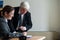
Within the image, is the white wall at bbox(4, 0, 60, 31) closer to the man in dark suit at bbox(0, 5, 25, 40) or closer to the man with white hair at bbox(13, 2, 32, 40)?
the man with white hair at bbox(13, 2, 32, 40)

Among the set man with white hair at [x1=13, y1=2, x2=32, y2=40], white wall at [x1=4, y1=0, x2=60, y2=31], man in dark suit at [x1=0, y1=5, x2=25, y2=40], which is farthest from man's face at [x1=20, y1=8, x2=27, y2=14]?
white wall at [x1=4, y1=0, x2=60, y2=31]

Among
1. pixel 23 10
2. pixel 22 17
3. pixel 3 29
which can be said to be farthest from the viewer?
pixel 22 17

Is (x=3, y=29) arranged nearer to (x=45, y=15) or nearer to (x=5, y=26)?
(x=5, y=26)

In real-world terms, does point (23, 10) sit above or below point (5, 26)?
above

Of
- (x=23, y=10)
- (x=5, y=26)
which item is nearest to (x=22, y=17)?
(x=23, y=10)

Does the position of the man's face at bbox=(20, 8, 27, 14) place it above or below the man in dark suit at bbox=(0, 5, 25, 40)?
above

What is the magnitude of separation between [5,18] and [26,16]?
46.7 inches

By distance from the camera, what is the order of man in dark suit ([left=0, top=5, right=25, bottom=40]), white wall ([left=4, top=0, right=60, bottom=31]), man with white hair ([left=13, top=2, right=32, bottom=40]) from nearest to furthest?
man in dark suit ([left=0, top=5, right=25, bottom=40]) → man with white hair ([left=13, top=2, right=32, bottom=40]) → white wall ([left=4, top=0, right=60, bottom=31])

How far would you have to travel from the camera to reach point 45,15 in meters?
4.17

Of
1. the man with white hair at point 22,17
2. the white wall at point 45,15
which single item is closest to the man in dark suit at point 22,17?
the man with white hair at point 22,17

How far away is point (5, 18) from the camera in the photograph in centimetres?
199

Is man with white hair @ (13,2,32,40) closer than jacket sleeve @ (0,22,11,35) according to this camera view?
No

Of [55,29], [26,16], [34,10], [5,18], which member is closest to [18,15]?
[26,16]

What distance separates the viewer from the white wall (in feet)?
13.6
